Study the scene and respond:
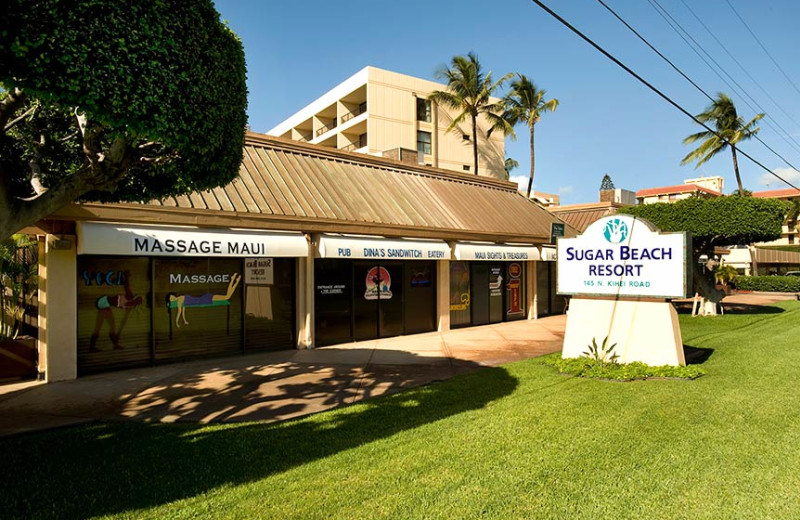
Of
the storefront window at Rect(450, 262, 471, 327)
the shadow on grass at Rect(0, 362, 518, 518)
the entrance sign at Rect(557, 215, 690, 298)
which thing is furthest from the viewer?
the storefront window at Rect(450, 262, 471, 327)

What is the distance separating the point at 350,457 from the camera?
5.29m

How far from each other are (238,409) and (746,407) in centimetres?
770

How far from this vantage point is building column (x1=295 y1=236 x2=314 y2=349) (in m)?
12.6

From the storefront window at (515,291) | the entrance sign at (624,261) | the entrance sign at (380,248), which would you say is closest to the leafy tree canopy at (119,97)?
the entrance sign at (380,248)

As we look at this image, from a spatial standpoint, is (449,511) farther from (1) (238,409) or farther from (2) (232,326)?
(2) (232,326)

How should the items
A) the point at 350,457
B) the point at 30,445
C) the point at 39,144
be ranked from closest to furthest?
1. the point at 350,457
2. the point at 30,445
3. the point at 39,144

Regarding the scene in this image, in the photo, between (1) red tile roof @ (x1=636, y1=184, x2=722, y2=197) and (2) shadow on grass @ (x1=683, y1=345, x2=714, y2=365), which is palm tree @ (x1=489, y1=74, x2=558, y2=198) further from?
(1) red tile roof @ (x1=636, y1=184, x2=722, y2=197)

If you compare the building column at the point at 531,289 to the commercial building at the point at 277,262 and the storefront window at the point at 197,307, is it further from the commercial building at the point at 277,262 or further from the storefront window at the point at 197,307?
the storefront window at the point at 197,307

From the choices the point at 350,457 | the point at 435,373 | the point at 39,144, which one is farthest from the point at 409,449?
the point at 39,144

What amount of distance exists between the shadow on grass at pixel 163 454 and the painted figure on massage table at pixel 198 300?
4.62 metres

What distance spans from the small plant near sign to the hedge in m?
37.9

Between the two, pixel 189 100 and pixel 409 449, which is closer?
pixel 189 100

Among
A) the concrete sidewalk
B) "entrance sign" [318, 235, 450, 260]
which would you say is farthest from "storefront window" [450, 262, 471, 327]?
the concrete sidewalk

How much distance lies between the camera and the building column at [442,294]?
52.2 feet
